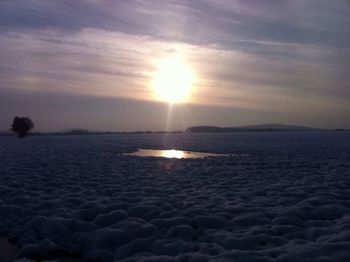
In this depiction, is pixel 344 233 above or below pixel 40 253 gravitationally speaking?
above

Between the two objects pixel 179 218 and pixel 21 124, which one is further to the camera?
pixel 21 124

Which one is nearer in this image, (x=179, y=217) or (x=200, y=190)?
(x=179, y=217)

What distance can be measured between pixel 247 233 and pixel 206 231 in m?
1.04

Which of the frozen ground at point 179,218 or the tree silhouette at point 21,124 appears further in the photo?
the tree silhouette at point 21,124

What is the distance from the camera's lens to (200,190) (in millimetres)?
15000

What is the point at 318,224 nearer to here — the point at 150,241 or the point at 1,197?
the point at 150,241

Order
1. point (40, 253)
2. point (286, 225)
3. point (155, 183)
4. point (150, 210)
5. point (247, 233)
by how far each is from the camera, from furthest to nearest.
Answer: point (155, 183) → point (150, 210) → point (286, 225) → point (247, 233) → point (40, 253)

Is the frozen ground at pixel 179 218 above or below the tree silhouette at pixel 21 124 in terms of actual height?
below

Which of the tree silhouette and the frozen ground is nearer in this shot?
the frozen ground

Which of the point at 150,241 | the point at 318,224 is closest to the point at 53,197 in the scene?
the point at 150,241

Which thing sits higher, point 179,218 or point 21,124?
point 21,124

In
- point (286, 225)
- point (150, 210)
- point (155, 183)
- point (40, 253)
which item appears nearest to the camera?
point (40, 253)

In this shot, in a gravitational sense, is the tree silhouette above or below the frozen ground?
above

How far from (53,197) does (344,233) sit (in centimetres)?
950
